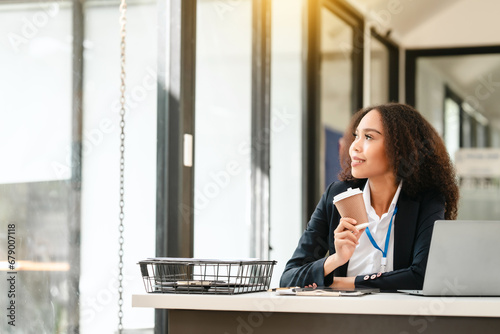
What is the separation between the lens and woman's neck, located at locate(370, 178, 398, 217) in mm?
2439

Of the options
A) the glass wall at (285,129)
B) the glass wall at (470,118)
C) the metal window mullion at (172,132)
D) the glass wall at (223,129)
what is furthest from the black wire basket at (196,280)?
the glass wall at (470,118)

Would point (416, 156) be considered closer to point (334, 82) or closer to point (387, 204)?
point (387, 204)

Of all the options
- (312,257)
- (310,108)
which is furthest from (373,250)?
(310,108)

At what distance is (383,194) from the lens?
2447 mm

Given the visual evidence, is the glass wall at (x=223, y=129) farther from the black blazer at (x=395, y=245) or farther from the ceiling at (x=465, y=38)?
the ceiling at (x=465, y=38)

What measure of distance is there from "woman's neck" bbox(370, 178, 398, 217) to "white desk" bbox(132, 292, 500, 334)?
71cm

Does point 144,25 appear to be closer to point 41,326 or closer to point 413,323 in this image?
point 41,326

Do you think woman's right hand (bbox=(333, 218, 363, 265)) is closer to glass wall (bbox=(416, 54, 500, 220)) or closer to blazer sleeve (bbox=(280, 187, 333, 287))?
blazer sleeve (bbox=(280, 187, 333, 287))

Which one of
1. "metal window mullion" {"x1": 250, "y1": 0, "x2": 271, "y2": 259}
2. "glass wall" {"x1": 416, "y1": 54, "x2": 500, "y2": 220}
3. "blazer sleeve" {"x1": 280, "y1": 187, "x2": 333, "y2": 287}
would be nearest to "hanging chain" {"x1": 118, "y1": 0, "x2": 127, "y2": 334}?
"blazer sleeve" {"x1": 280, "y1": 187, "x2": 333, "y2": 287}

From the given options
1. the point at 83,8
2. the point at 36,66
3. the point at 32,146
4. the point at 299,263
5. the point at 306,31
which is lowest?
the point at 299,263

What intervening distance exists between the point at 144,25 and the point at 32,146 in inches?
37.0

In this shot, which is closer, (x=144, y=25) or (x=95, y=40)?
(x=95, y=40)

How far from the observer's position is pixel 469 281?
1.76 meters

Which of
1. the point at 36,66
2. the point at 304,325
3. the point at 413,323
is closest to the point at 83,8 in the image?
the point at 36,66
